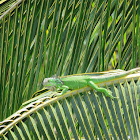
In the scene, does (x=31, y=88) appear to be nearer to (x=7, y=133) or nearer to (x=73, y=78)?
(x=73, y=78)

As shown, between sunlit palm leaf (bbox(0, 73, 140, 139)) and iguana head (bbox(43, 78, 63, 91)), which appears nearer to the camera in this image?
sunlit palm leaf (bbox(0, 73, 140, 139))

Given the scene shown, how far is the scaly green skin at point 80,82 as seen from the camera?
182 centimetres

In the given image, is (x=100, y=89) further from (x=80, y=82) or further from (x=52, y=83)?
(x=52, y=83)

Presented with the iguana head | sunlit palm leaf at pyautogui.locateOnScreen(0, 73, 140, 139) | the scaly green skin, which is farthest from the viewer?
the iguana head

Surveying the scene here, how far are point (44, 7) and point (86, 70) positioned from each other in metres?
0.66

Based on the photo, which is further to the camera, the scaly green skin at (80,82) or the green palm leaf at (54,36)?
the green palm leaf at (54,36)

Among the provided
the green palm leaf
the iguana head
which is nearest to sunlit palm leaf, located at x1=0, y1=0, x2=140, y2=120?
the green palm leaf

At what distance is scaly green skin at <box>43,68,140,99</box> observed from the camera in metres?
1.82

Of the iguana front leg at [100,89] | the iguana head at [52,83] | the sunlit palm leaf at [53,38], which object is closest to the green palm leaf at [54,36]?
the sunlit palm leaf at [53,38]

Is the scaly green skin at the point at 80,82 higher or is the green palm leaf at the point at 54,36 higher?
the green palm leaf at the point at 54,36

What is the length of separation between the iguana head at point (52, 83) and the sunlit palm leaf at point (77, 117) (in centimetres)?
25

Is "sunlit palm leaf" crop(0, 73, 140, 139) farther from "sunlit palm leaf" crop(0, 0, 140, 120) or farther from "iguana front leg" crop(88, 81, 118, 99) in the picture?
"sunlit palm leaf" crop(0, 0, 140, 120)

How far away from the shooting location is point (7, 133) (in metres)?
1.70

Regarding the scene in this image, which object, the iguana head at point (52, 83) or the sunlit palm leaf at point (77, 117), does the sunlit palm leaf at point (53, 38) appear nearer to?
the iguana head at point (52, 83)
